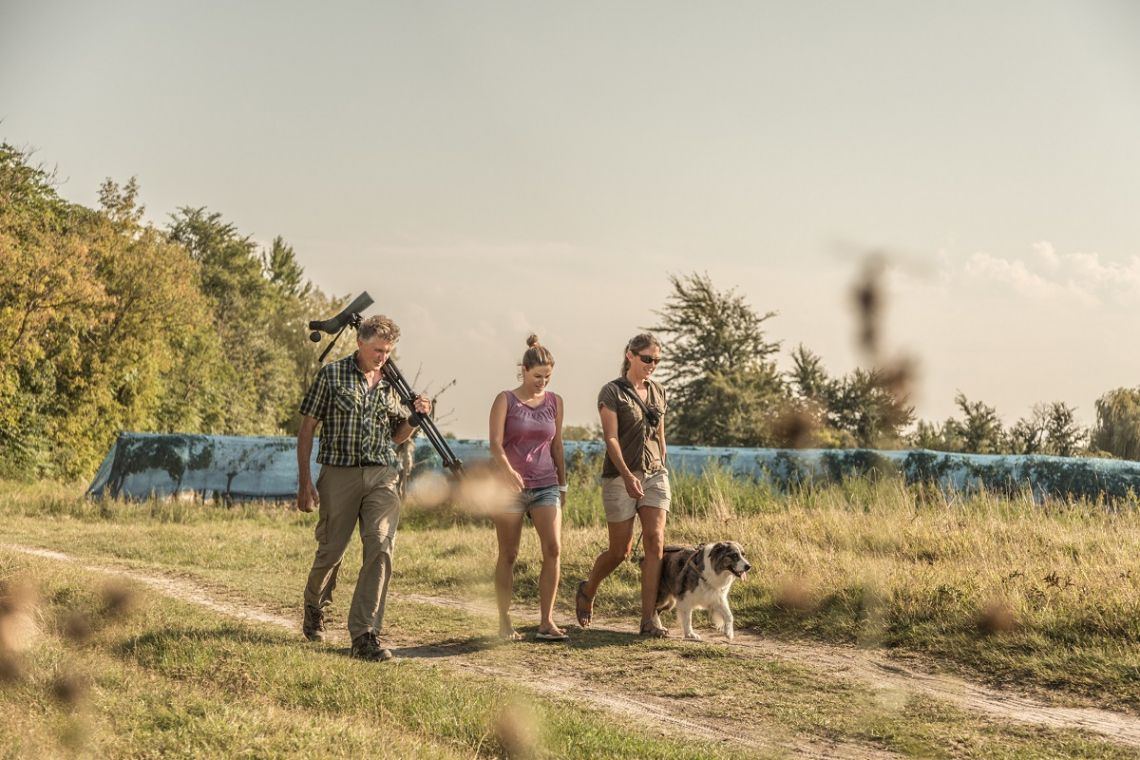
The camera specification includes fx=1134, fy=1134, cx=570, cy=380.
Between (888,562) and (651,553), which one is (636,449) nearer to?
(651,553)

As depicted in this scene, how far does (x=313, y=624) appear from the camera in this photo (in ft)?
29.3

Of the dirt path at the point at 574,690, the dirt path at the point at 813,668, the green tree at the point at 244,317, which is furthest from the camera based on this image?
the green tree at the point at 244,317

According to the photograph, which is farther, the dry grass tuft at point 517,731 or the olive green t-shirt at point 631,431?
the olive green t-shirt at point 631,431

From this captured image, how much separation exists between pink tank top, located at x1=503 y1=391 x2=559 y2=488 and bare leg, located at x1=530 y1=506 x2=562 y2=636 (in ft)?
0.77

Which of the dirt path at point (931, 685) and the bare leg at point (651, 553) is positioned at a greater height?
the bare leg at point (651, 553)

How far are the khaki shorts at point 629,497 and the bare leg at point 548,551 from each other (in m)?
0.51

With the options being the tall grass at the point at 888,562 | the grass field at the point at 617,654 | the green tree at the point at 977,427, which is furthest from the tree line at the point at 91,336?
the green tree at the point at 977,427

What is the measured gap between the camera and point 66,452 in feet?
102

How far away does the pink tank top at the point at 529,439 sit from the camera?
345 inches

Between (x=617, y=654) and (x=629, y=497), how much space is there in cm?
129

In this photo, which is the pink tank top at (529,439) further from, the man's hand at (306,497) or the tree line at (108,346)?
the tree line at (108,346)

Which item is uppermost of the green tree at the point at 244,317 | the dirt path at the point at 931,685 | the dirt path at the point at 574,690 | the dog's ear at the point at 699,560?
the green tree at the point at 244,317

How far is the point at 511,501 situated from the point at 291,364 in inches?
1802

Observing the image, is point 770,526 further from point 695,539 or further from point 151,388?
point 151,388
